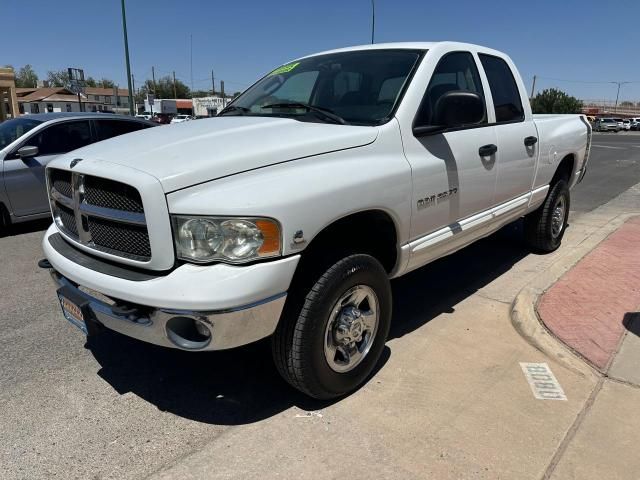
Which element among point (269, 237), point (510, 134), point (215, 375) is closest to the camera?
point (269, 237)

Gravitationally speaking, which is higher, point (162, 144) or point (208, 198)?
point (162, 144)

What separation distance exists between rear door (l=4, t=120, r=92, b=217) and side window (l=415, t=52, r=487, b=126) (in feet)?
18.2

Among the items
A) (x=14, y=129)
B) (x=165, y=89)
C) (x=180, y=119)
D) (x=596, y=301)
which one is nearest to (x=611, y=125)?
(x=180, y=119)

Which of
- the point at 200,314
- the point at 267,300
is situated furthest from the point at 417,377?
the point at 200,314

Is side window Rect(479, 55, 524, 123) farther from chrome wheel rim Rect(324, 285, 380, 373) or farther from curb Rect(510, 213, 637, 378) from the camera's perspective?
chrome wheel rim Rect(324, 285, 380, 373)

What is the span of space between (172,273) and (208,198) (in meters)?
0.38

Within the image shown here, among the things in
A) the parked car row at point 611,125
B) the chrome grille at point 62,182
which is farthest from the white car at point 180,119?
the parked car row at point 611,125

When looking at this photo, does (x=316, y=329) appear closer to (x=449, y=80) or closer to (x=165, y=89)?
(x=449, y=80)

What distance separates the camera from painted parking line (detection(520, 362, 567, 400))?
3.04 meters

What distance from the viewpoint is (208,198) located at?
2340 millimetres

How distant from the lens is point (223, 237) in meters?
2.34

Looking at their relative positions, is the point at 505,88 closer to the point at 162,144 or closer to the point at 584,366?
the point at 584,366

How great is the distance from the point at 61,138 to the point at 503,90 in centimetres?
589

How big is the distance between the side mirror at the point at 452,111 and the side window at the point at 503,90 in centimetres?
107
